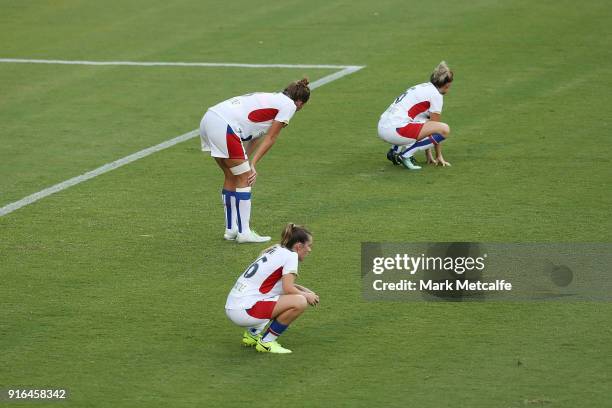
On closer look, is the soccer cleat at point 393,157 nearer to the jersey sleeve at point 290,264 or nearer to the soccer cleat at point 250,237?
the soccer cleat at point 250,237

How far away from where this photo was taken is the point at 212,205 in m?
14.2

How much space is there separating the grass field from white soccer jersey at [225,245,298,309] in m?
0.49

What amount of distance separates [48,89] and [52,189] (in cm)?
587

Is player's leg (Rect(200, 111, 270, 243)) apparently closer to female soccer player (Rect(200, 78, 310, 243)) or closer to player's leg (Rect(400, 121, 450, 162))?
female soccer player (Rect(200, 78, 310, 243))

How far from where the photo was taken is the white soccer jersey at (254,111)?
12.6 meters

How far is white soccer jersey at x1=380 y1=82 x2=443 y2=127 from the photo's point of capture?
50.3ft

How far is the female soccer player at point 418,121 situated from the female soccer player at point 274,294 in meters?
6.02

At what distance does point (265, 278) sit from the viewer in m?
9.48

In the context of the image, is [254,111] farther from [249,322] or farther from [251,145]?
[249,322]

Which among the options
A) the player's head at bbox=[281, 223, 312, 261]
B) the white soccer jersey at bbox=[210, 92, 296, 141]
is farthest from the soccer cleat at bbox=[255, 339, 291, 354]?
the white soccer jersey at bbox=[210, 92, 296, 141]

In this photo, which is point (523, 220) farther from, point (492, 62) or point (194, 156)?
point (492, 62)

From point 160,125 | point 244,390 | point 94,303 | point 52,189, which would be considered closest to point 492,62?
point 160,125

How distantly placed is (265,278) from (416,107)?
6477mm

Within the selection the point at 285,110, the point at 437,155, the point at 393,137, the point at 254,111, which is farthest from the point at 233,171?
the point at 437,155
